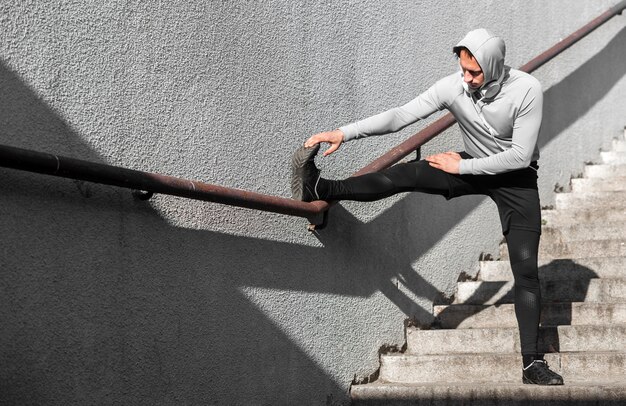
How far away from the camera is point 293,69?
4.75 metres

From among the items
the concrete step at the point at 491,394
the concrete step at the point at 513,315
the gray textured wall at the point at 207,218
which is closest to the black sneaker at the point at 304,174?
the gray textured wall at the point at 207,218

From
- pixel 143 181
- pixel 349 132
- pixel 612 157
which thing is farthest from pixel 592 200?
pixel 143 181

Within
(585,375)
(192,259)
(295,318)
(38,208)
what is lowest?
(585,375)

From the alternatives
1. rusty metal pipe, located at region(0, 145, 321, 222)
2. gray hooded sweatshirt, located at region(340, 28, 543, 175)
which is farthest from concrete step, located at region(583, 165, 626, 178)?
rusty metal pipe, located at region(0, 145, 321, 222)

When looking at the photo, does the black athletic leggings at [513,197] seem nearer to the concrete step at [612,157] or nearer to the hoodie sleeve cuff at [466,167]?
the hoodie sleeve cuff at [466,167]

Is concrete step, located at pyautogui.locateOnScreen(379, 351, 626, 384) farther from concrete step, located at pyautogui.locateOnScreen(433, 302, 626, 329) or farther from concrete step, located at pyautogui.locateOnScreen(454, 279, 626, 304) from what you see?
concrete step, located at pyautogui.locateOnScreen(454, 279, 626, 304)

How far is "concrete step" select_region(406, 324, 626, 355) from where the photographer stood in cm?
490

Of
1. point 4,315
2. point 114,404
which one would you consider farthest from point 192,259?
point 4,315

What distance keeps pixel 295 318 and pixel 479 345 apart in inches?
45.8

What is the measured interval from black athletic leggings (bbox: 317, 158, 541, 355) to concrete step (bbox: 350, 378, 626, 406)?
0.21m

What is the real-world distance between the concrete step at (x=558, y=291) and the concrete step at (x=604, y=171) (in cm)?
225

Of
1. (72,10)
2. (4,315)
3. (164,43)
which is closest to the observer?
(4,315)

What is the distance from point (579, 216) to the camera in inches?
264

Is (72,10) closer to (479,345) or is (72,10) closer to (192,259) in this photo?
(192,259)
